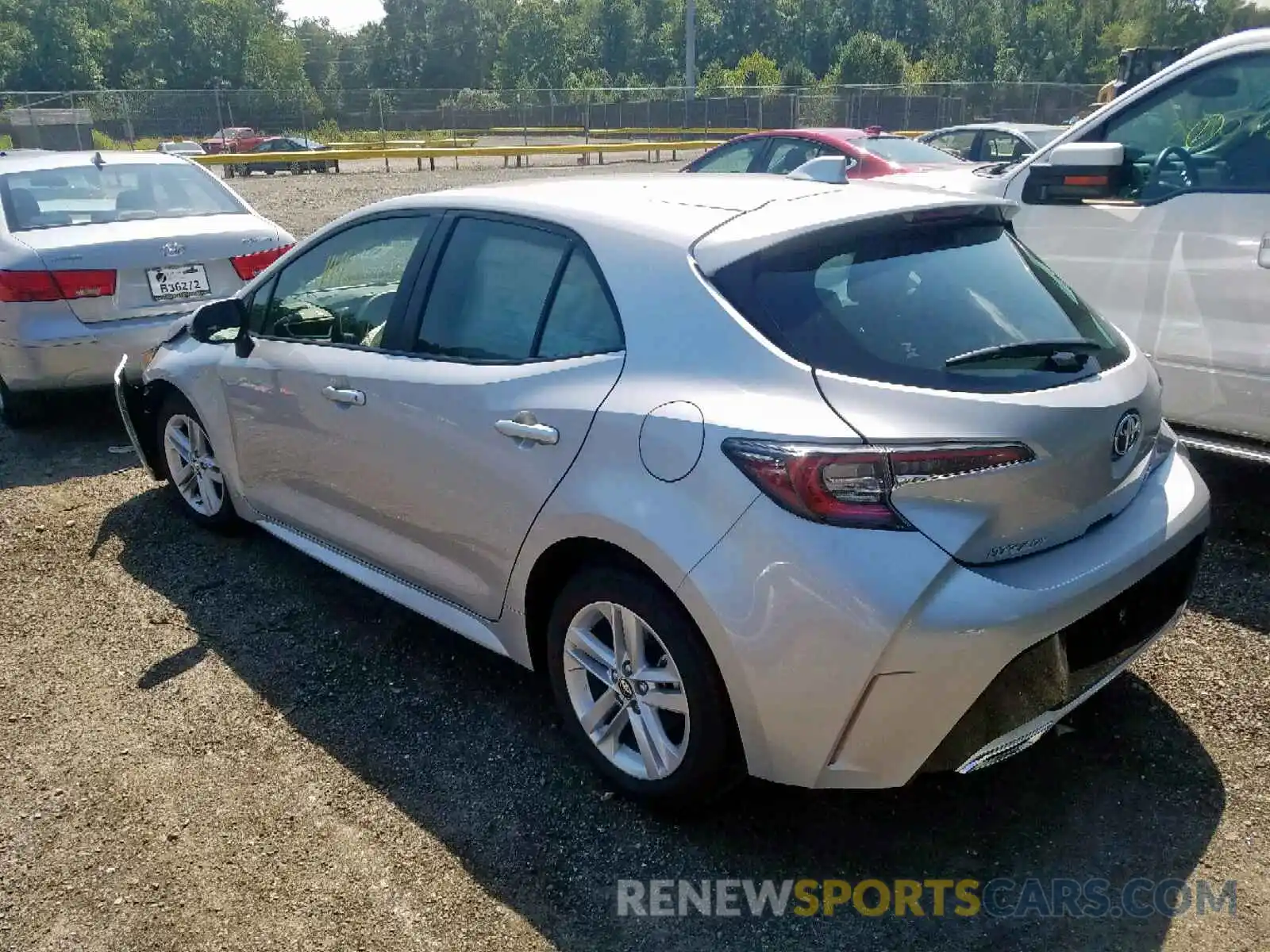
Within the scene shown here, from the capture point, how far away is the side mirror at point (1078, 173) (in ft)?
15.4

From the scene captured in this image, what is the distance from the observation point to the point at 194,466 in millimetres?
5031

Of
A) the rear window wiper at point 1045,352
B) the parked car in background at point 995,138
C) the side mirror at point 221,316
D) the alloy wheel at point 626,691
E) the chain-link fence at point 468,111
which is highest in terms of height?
the rear window wiper at point 1045,352

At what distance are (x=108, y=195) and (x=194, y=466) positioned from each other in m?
2.90

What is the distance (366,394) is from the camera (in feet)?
12.0

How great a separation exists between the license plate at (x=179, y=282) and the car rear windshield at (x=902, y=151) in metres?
7.42

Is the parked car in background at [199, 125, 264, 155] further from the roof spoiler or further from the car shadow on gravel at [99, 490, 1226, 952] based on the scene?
the car shadow on gravel at [99, 490, 1226, 952]

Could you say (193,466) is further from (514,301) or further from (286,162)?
(286,162)

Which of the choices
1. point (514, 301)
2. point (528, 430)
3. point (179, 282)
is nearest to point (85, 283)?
point (179, 282)

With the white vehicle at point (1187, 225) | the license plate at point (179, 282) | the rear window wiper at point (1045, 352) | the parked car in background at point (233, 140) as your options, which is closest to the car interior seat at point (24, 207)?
the license plate at point (179, 282)

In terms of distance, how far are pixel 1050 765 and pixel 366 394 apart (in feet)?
8.09

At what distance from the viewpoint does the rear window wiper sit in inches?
105

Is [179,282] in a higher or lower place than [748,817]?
higher

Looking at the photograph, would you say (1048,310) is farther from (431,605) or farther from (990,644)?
(431,605)

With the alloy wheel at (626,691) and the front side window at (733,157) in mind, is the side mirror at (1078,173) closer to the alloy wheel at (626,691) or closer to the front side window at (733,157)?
the alloy wheel at (626,691)
